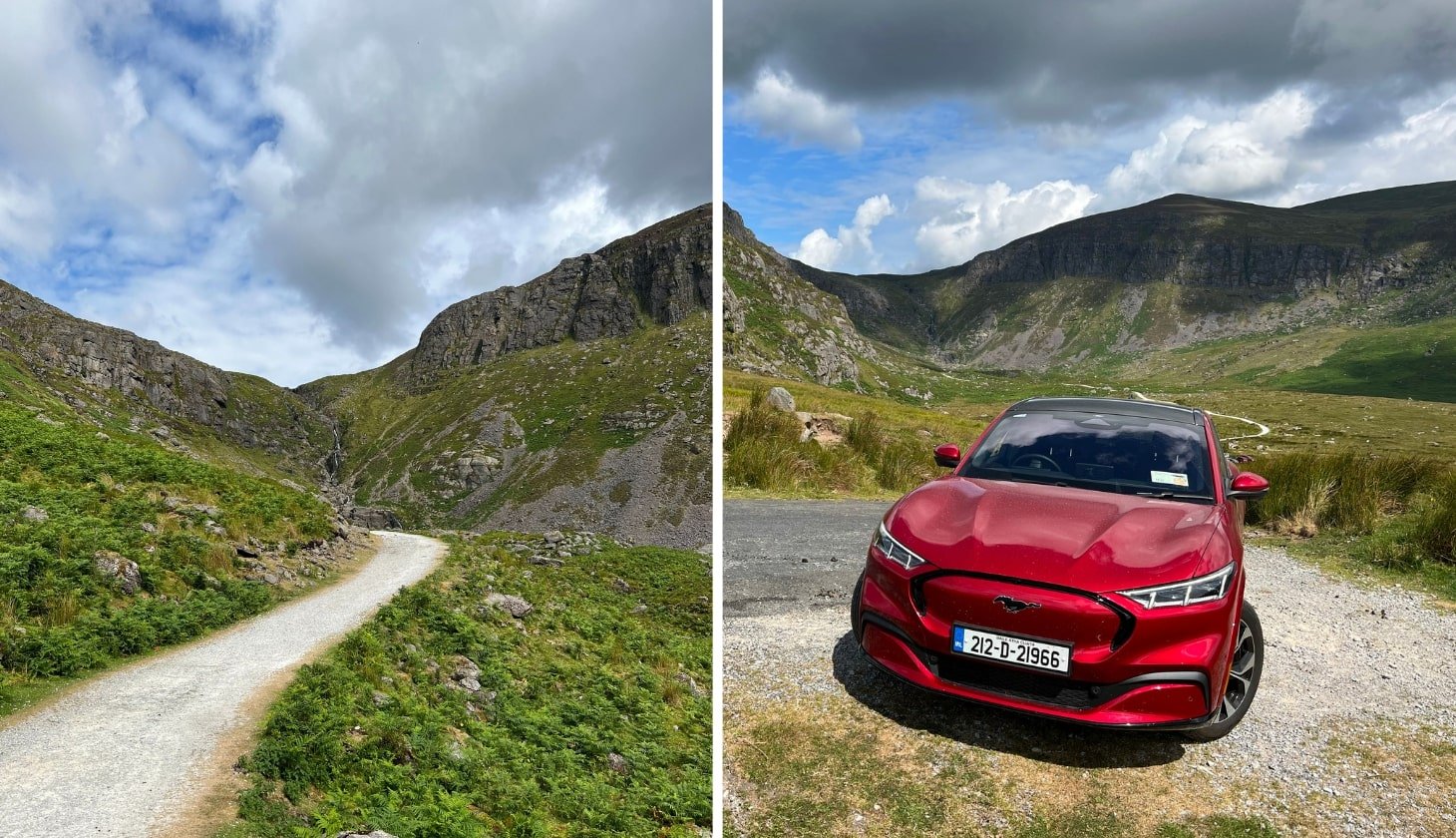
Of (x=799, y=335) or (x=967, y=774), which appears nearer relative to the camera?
(x=967, y=774)

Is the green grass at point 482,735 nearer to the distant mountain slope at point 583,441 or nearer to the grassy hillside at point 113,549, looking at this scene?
the grassy hillside at point 113,549

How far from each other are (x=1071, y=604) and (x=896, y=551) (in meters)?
1.01

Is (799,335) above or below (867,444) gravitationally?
above

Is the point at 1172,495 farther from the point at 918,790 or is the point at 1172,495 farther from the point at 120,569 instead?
the point at 120,569

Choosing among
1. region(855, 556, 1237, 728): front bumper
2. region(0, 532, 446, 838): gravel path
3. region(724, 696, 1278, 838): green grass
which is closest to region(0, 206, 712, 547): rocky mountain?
region(0, 532, 446, 838): gravel path

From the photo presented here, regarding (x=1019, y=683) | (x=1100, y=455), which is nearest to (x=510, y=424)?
(x=1100, y=455)

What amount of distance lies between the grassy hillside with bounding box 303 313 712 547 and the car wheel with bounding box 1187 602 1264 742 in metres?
109

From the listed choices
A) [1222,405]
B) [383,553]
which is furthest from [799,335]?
[383,553]

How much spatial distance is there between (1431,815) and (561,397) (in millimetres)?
167182

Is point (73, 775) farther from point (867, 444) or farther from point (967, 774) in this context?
point (867, 444)

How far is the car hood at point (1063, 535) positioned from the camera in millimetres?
4121

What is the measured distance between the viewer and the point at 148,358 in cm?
16462

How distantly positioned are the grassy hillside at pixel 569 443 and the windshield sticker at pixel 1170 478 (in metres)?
108

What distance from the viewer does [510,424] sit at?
162 m
